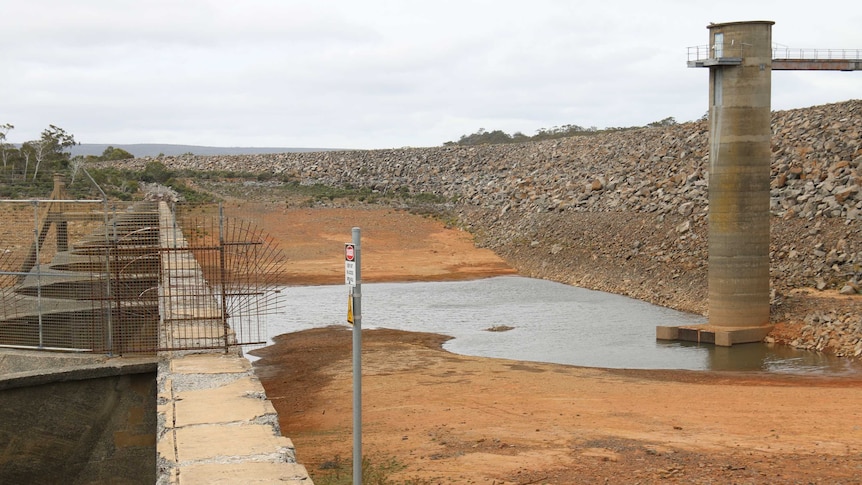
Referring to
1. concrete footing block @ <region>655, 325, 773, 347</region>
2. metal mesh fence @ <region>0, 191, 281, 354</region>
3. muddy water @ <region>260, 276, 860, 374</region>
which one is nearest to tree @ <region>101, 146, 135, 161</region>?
muddy water @ <region>260, 276, 860, 374</region>

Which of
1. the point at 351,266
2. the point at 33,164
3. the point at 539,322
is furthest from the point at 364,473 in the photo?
the point at 33,164

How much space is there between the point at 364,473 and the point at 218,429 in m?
2.18

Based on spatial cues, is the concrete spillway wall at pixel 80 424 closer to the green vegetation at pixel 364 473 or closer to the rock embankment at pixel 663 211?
the green vegetation at pixel 364 473

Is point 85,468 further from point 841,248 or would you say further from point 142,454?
point 841,248

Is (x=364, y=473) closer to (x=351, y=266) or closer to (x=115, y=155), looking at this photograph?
(x=351, y=266)

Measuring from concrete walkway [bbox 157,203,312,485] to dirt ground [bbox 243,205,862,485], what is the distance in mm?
1430

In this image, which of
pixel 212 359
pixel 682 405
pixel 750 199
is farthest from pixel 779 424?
pixel 750 199

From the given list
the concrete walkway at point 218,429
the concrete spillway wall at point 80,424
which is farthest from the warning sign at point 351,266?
the concrete spillway wall at point 80,424

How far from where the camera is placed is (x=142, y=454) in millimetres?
13516

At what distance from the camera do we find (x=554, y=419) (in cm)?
1424

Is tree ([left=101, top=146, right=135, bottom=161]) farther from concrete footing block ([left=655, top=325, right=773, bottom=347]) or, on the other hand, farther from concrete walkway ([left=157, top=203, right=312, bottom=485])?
concrete walkway ([left=157, top=203, right=312, bottom=485])

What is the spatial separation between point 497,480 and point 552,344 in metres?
14.7

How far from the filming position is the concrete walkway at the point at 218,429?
28.0ft

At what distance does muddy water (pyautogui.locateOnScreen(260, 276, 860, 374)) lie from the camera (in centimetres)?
2341
